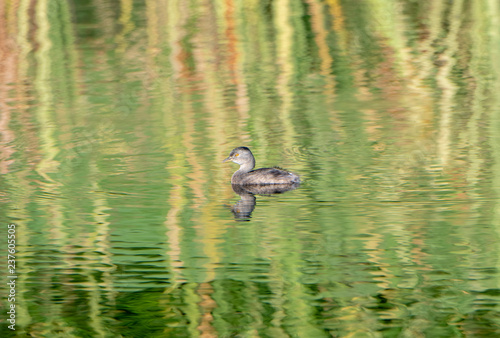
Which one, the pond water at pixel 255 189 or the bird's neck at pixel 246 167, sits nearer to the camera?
the pond water at pixel 255 189

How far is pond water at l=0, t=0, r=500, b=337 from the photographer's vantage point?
660 centimetres

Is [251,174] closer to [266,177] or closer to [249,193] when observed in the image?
[266,177]

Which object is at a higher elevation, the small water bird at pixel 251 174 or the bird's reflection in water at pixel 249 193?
the small water bird at pixel 251 174

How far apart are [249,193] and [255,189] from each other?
6.2 inches

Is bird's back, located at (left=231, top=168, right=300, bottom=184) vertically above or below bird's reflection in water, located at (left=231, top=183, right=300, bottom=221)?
above

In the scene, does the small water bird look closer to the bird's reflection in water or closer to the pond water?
the bird's reflection in water

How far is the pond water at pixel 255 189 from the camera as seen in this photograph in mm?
6602

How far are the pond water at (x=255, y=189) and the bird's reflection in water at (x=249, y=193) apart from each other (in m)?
0.04

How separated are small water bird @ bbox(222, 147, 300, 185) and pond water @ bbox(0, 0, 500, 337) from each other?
0.14 m

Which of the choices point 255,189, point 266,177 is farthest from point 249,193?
point 266,177

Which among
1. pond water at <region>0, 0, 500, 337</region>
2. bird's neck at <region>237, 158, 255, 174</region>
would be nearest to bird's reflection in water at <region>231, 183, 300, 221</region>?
pond water at <region>0, 0, 500, 337</region>

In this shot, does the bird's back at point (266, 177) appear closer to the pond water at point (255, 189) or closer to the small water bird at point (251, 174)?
the small water bird at point (251, 174)

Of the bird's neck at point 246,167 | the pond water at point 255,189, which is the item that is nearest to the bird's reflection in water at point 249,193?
the pond water at point 255,189

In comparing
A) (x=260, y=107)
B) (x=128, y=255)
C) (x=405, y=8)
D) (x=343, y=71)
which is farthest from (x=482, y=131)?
(x=405, y=8)
